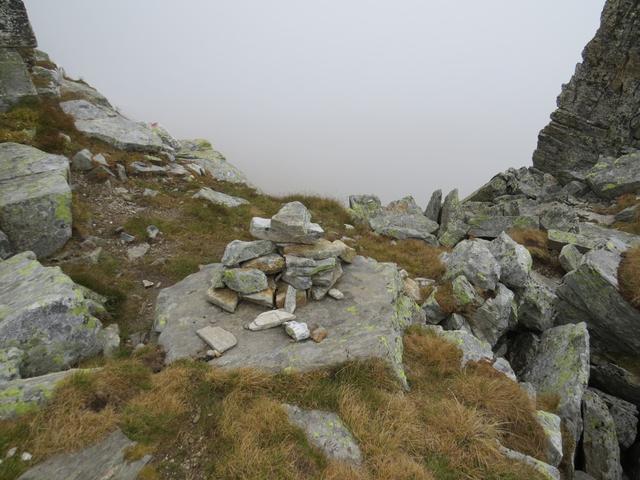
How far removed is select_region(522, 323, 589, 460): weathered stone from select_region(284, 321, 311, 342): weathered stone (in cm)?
713

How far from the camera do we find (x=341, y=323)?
9.09 meters

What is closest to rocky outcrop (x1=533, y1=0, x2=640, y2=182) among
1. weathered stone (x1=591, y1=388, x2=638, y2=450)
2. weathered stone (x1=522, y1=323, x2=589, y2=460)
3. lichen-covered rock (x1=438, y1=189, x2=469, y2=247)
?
lichen-covered rock (x1=438, y1=189, x2=469, y2=247)

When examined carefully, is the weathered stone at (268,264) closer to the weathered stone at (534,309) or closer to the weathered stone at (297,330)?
the weathered stone at (297,330)

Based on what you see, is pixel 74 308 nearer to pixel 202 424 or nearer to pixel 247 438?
pixel 202 424

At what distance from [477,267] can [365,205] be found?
15150 millimetres

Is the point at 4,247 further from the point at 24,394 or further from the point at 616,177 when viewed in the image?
the point at 616,177

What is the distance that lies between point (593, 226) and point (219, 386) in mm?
30137

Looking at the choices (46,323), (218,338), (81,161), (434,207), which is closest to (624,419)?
(218,338)

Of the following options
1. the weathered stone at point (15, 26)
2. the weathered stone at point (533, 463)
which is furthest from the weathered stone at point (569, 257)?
the weathered stone at point (15, 26)

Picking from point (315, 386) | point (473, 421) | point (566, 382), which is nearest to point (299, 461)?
point (315, 386)

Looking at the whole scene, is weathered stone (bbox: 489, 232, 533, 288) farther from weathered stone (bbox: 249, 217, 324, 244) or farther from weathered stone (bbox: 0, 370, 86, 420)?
weathered stone (bbox: 0, 370, 86, 420)

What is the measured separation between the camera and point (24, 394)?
5.72 m

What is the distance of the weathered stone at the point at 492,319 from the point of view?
12008mm

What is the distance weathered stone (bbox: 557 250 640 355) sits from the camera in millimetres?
12039
